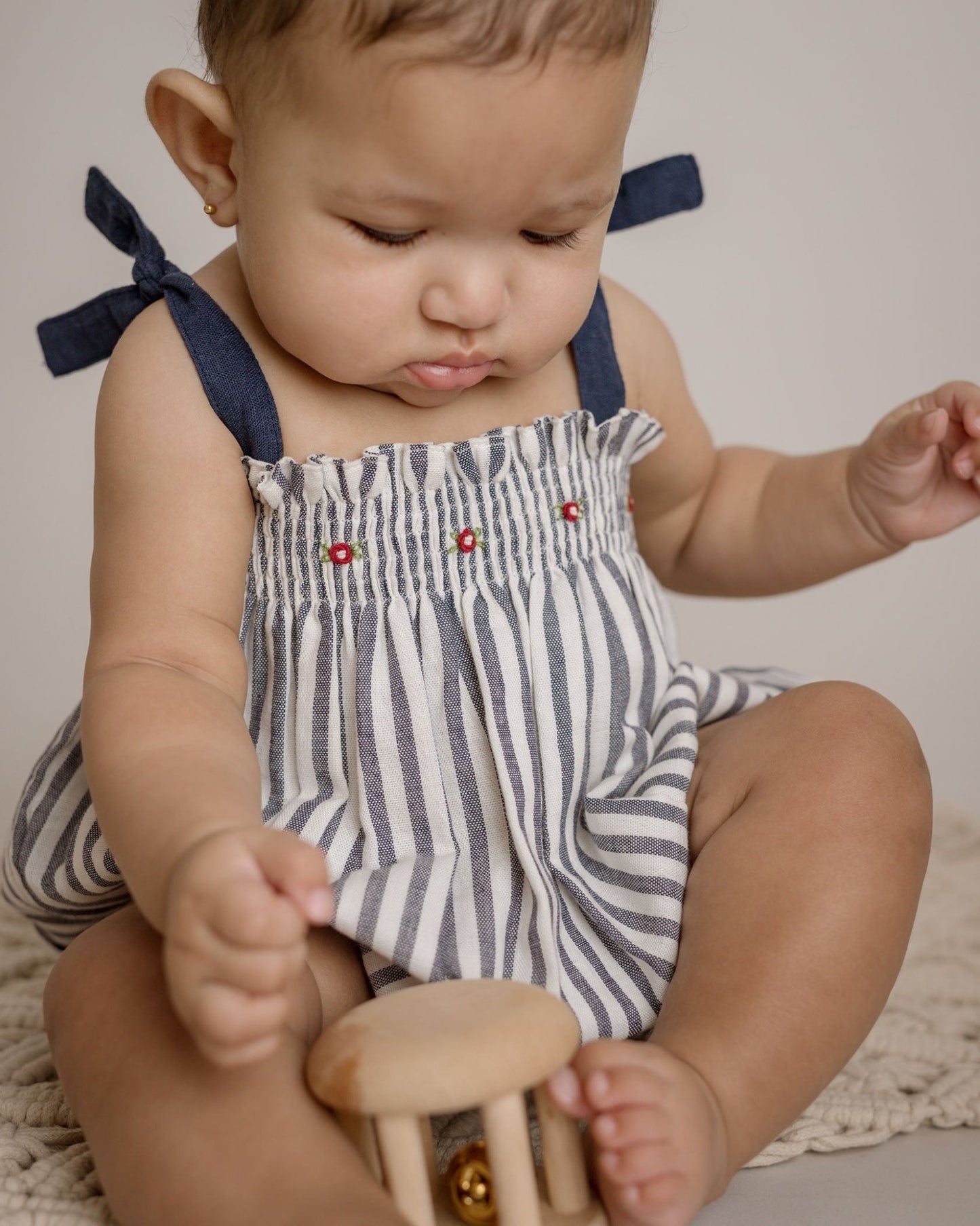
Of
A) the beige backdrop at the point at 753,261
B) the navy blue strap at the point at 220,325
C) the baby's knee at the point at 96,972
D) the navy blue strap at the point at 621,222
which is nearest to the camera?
the baby's knee at the point at 96,972

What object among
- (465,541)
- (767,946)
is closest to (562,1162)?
(767,946)

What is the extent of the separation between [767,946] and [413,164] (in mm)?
435

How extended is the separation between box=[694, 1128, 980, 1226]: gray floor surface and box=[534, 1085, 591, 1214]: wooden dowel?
0.29 feet

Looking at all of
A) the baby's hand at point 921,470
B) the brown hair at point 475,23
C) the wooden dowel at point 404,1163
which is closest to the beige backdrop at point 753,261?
the baby's hand at point 921,470

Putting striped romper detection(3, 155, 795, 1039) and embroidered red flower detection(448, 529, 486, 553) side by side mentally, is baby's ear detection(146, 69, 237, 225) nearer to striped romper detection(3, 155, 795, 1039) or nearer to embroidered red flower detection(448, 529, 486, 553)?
striped romper detection(3, 155, 795, 1039)

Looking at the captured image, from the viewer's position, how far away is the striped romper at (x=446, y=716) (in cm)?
87

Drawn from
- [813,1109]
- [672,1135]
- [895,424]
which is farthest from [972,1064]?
[895,424]

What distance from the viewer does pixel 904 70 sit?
172 centimetres

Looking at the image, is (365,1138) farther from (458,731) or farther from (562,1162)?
(458,731)

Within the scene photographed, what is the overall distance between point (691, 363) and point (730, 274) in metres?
0.11

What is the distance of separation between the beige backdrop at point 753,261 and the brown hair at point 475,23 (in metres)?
0.81

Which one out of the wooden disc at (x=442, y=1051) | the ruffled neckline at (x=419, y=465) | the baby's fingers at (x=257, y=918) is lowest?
the wooden disc at (x=442, y=1051)

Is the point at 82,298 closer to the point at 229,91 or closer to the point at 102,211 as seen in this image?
the point at 102,211

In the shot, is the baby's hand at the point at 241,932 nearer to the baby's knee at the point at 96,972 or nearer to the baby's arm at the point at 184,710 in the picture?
the baby's arm at the point at 184,710
